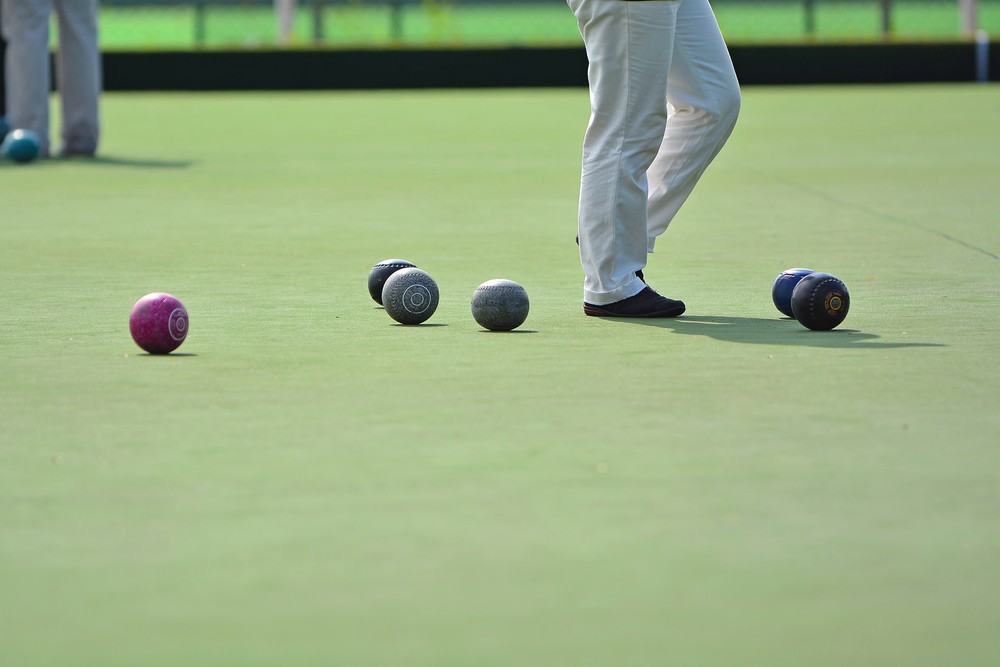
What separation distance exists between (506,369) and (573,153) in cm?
781

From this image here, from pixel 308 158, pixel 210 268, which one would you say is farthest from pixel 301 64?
pixel 210 268

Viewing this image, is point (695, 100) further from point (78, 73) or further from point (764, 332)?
point (78, 73)

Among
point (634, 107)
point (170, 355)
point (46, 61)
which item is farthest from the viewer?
point (46, 61)

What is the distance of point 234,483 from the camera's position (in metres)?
3.12

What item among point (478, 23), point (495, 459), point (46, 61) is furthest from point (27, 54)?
point (478, 23)

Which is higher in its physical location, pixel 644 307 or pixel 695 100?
pixel 695 100

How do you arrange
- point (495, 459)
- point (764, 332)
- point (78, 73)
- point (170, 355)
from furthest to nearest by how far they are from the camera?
point (78, 73) < point (764, 332) < point (170, 355) < point (495, 459)

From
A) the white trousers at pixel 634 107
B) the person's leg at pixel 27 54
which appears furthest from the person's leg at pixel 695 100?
the person's leg at pixel 27 54

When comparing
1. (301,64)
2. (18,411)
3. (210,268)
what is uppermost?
(18,411)

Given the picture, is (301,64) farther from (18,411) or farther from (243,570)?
(243,570)

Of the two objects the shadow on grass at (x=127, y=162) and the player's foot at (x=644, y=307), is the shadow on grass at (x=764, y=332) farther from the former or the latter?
the shadow on grass at (x=127, y=162)

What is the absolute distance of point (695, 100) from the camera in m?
5.27

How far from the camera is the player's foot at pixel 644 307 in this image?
5184 millimetres

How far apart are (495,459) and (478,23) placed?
19.7 m
